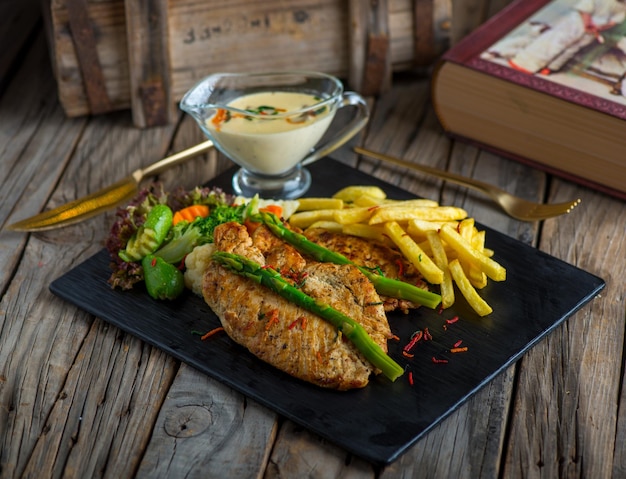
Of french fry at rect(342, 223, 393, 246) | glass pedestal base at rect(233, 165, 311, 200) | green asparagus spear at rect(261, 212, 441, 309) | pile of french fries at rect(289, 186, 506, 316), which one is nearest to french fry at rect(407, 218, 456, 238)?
pile of french fries at rect(289, 186, 506, 316)

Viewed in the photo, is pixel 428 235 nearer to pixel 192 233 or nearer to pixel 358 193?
pixel 358 193

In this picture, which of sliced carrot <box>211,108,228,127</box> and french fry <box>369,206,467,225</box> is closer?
french fry <box>369,206,467,225</box>

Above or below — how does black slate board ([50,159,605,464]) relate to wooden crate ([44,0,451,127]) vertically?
below

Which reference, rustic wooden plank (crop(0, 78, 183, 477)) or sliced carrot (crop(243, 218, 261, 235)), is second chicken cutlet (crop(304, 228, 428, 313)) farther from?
rustic wooden plank (crop(0, 78, 183, 477))

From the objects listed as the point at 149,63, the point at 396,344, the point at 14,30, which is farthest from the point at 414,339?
the point at 14,30

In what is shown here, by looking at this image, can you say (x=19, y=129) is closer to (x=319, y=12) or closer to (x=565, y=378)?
(x=319, y=12)

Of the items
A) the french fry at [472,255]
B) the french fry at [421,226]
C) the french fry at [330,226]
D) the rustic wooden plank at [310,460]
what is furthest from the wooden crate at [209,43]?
the rustic wooden plank at [310,460]
